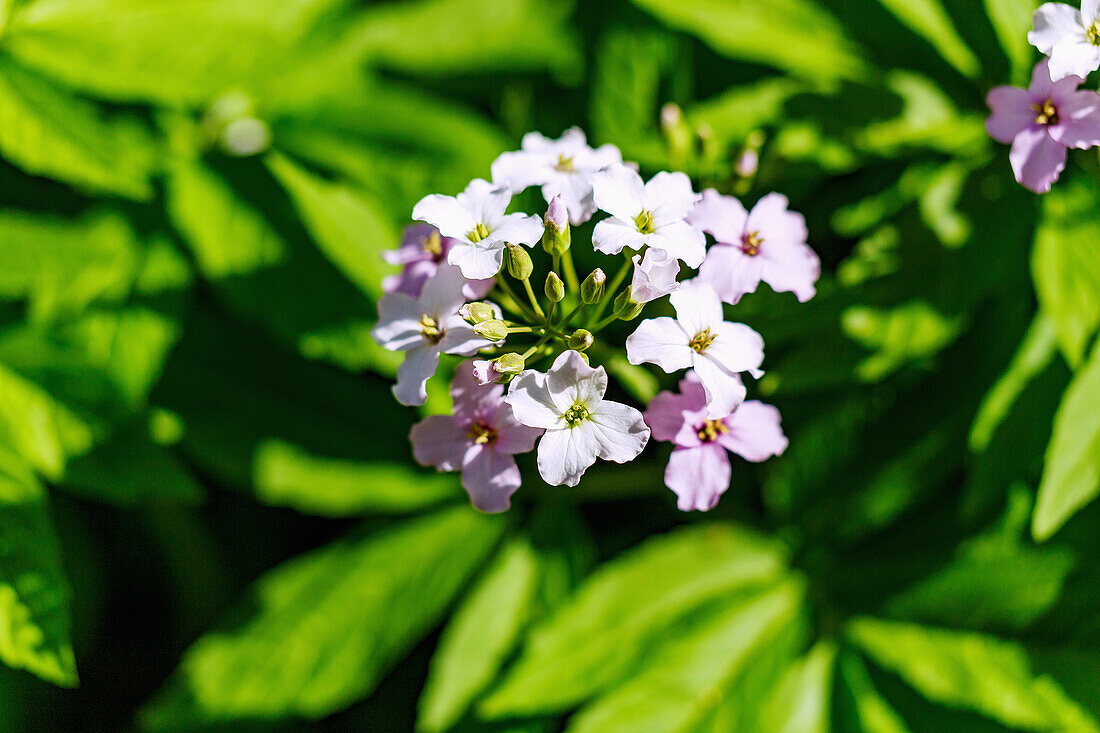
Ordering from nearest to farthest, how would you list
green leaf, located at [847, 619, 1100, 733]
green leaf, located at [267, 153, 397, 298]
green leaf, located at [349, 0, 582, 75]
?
green leaf, located at [847, 619, 1100, 733] → green leaf, located at [267, 153, 397, 298] → green leaf, located at [349, 0, 582, 75]

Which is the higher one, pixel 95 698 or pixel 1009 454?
pixel 1009 454

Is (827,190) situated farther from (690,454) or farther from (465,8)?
(465,8)

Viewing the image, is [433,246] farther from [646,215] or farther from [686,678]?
[686,678]

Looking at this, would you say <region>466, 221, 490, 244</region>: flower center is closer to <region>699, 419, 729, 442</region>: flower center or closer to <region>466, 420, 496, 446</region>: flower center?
<region>466, 420, 496, 446</region>: flower center

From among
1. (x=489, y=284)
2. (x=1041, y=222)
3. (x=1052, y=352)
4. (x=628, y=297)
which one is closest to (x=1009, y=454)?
(x=1052, y=352)

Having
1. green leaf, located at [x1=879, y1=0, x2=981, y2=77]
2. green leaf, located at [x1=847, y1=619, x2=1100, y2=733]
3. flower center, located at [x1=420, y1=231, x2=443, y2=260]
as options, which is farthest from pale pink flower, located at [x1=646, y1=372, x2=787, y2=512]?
green leaf, located at [x1=879, y1=0, x2=981, y2=77]

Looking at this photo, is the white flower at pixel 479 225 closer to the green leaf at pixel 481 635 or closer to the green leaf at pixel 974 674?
the green leaf at pixel 481 635
